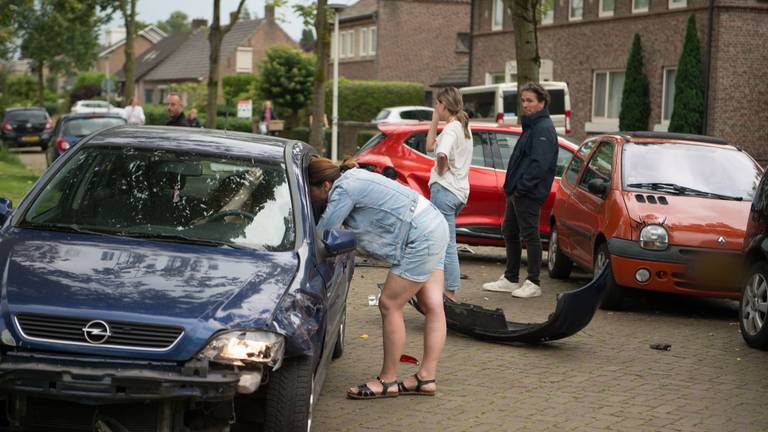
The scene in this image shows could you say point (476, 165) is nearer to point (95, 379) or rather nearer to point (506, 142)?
point (506, 142)

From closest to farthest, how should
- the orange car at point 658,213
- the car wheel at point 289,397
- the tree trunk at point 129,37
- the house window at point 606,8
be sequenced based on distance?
the car wheel at point 289,397 < the orange car at point 658,213 < the house window at point 606,8 < the tree trunk at point 129,37

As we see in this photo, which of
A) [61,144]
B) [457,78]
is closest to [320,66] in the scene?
[61,144]

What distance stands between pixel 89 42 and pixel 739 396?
72317mm

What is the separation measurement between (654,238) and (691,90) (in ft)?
73.0

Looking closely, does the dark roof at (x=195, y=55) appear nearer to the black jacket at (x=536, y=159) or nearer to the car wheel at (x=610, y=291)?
the black jacket at (x=536, y=159)

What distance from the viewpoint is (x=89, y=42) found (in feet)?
248

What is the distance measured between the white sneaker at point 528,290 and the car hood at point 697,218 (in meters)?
1.26

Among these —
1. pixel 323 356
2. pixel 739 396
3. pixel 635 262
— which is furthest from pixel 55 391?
pixel 635 262

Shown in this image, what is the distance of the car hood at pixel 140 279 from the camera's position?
5.12 meters

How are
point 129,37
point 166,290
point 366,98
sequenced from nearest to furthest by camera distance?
point 166,290 < point 129,37 < point 366,98

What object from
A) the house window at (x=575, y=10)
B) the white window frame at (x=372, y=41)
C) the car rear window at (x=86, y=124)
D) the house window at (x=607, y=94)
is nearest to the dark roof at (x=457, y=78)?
the house window at (x=575, y=10)

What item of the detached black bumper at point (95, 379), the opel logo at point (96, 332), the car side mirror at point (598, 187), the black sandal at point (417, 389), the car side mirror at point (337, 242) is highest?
the car side mirror at point (337, 242)

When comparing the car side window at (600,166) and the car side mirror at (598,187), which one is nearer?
the car side mirror at (598,187)

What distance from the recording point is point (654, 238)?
10.2 m
